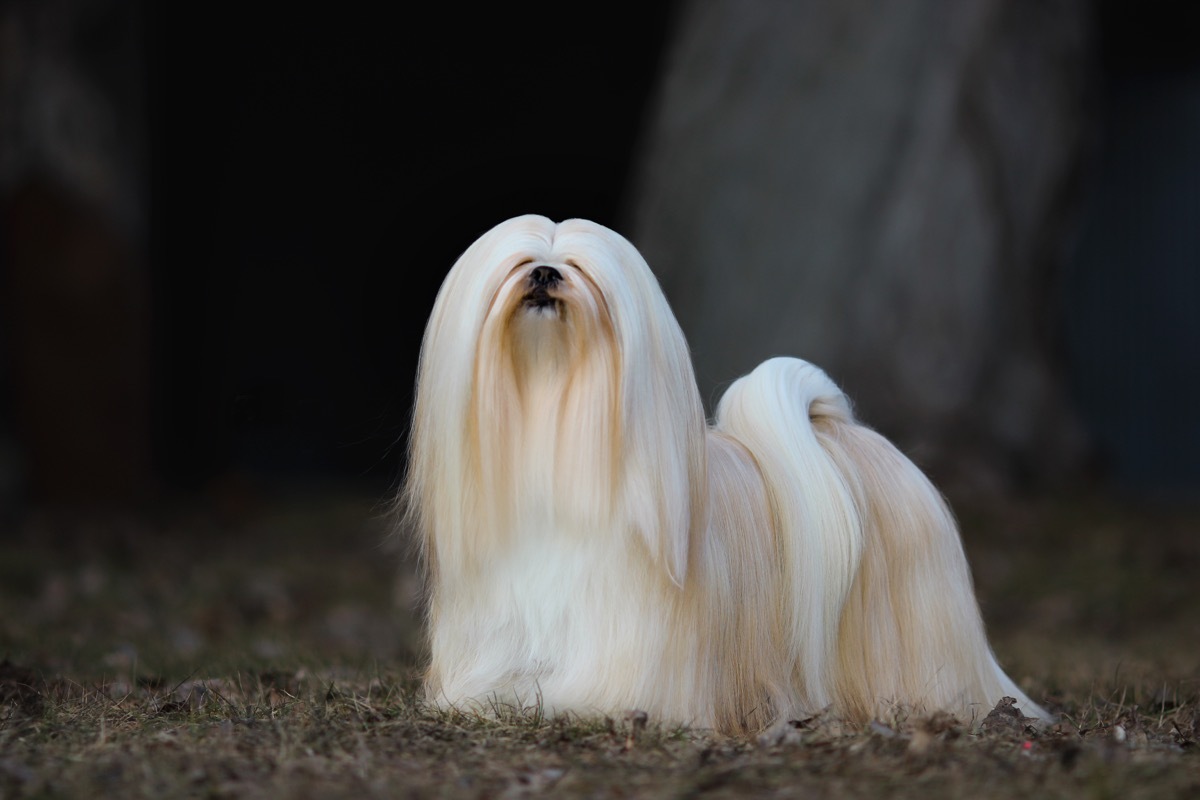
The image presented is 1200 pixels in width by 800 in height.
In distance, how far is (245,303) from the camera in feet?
46.6

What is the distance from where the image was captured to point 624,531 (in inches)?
145

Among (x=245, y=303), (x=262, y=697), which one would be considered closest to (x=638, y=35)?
(x=245, y=303)

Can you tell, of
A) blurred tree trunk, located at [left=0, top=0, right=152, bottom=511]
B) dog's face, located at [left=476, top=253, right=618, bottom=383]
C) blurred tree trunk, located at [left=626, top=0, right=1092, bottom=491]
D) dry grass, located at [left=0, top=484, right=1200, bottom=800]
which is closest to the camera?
dry grass, located at [left=0, top=484, right=1200, bottom=800]

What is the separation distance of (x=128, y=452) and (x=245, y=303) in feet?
13.5

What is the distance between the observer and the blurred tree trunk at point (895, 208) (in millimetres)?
9117

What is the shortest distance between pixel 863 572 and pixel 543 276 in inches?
47.7

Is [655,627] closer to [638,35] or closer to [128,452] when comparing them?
[128,452]

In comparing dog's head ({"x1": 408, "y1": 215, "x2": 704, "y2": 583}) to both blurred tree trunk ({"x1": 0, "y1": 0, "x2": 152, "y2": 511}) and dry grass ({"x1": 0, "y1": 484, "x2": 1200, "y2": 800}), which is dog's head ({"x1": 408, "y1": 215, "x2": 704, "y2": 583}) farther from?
blurred tree trunk ({"x1": 0, "y1": 0, "x2": 152, "y2": 511})

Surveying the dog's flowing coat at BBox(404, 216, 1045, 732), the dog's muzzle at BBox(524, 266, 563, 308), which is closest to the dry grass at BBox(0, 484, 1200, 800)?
the dog's flowing coat at BBox(404, 216, 1045, 732)

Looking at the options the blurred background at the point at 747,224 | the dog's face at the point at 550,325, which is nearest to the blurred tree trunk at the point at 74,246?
the blurred background at the point at 747,224

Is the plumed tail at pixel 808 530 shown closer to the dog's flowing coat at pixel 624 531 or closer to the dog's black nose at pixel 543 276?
the dog's flowing coat at pixel 624 531

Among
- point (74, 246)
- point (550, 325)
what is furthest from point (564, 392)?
point (74, 246)

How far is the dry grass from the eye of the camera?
3.26m

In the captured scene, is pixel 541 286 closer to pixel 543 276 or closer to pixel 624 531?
pixel 543 276
